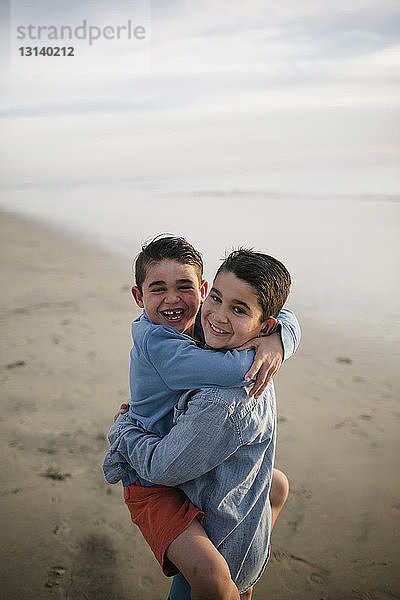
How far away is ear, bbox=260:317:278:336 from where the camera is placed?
2.12 metres

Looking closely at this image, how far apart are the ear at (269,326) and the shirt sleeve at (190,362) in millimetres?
157

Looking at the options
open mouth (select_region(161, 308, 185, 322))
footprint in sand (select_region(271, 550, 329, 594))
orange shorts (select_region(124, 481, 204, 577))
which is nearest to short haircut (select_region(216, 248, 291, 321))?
open mouth (select_region(161, 308, 185, 322))

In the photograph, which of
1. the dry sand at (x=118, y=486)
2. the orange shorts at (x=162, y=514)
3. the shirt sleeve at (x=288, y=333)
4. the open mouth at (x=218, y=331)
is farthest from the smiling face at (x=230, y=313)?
the dry sand at (x=118, y=486)

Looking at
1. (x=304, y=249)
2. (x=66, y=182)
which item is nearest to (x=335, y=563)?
(x=304, y=249)

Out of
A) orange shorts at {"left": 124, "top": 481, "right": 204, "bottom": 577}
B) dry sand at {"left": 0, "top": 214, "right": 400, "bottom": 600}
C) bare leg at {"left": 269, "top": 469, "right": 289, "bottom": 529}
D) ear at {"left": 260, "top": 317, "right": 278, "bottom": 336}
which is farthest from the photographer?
dry sand at {"left": 0, "top": 214, "right": 400, "bottom": 600}

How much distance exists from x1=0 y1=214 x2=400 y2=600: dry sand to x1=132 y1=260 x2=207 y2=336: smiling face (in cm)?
152

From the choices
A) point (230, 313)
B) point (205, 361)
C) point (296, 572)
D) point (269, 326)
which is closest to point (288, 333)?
point (269, 326)

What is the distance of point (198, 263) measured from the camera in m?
2.30

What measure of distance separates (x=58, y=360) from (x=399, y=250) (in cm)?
602

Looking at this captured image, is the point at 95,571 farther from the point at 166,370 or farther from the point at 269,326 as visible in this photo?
the point at 269,326

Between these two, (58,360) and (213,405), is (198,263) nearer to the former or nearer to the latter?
(213,405)

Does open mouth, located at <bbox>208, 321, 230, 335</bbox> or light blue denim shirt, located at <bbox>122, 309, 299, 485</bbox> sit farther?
open mouth, located at <bbox>208, 321, 230, 335</bbox>

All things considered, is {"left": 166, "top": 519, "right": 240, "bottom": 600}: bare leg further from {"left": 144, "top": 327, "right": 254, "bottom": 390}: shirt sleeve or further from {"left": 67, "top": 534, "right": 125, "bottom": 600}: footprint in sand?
{"left": 67, "top": 534, "right": 125, "bottom": 600}: footprint in sand

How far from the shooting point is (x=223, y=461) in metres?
1.98
